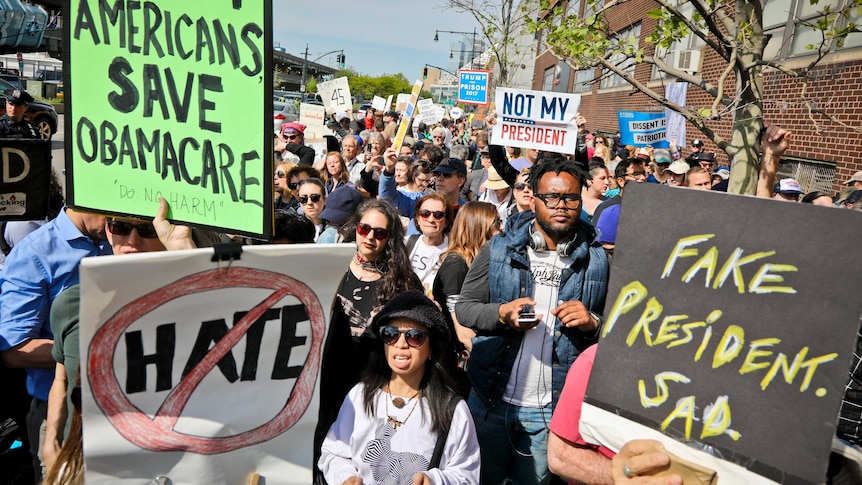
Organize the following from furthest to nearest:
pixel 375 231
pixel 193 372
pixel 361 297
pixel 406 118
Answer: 1. pixel 406 118
2. pixel 375 231
3. pixel 361 297
4. pixel 193 372

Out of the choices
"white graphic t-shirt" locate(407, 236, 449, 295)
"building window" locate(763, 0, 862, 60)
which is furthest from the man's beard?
"building window" locate(763, 0, 862, 60)

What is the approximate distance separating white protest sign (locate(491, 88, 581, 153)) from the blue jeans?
3.66 meters

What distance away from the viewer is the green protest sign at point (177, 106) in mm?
1970

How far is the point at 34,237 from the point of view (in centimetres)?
270

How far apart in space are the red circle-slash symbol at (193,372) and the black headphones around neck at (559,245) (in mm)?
1187

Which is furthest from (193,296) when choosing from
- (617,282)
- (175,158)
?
(617,282)

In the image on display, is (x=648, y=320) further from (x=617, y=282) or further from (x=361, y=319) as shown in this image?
(x=361, y=319)

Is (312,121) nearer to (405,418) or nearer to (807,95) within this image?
(807,95)

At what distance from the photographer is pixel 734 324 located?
1.49 metres

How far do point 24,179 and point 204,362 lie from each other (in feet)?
5.23

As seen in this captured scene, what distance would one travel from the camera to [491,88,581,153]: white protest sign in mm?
5910

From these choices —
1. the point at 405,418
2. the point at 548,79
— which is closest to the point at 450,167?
the point at 405,418

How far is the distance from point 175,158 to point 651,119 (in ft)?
27.5

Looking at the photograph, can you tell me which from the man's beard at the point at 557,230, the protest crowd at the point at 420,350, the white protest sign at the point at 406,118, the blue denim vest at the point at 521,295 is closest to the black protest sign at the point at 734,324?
the protest crowd at the point at 420,350
